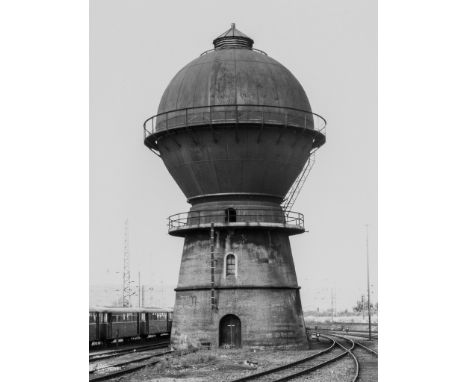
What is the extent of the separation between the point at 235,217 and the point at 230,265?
1.95 meters

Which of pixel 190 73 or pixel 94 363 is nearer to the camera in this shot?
pixel 94 363

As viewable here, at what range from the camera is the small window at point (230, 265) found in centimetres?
2722

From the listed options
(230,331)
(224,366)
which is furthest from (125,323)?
(224,366)

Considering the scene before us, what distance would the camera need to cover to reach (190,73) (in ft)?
92.7

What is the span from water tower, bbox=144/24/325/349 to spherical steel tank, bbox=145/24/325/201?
0.14ft

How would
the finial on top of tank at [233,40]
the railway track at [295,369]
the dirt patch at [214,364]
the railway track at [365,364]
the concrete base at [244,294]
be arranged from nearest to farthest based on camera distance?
the railway track at [295,369], the railway track at [365,364], the dirt patch at [214,364], the concrete base at [244,294], the finial on top of tank at [233,40]

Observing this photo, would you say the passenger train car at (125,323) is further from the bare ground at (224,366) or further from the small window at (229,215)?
the small window at (229,215)

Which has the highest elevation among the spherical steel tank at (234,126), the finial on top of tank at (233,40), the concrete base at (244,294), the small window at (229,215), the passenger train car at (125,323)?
the finial on top of tank at (233,40)

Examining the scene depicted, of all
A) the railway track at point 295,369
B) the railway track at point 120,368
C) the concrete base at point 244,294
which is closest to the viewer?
the railway track at point 295,369

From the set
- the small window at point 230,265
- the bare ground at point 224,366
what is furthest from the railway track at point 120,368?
the small window at point 230,265

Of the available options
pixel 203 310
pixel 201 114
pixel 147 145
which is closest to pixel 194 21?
pixel 201 114

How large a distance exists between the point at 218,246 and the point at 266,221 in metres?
2.21
